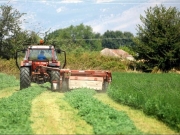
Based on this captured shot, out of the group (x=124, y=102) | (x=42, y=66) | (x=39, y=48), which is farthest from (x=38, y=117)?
(x=39, y=48)

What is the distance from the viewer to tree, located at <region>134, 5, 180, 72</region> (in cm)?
2873

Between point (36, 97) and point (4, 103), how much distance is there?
2.02 meters

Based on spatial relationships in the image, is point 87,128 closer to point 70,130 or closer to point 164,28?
point 70,130

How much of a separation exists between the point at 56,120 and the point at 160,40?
22.7m

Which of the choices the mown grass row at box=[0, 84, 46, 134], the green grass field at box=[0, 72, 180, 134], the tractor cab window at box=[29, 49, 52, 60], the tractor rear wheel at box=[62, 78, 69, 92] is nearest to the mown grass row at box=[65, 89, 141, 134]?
the green grass field at box=[0, 72, 180, 134]

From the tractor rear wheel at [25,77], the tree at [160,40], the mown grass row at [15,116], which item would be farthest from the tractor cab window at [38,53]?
the tree at [160,40]

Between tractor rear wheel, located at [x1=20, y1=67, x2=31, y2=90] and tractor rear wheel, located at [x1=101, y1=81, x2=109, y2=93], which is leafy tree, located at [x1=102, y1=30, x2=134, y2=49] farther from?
tractor rear wheel, located at [x1=20, y1=67, x2=31, y2=90]

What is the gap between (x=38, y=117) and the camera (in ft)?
25.2

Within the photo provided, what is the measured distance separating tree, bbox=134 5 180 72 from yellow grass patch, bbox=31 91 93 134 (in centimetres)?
2056

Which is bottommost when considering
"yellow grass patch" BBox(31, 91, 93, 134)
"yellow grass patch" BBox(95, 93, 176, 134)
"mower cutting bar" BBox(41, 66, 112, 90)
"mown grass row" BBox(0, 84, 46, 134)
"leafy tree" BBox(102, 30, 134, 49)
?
"yellow grass patch" BBox(95, 93, 176, 134)

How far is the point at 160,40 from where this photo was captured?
28.6 metres

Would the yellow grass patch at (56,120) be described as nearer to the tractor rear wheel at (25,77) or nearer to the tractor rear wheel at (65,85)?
the tractor rear wheel at (25,77)

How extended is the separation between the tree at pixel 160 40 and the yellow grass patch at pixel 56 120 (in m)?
20.6

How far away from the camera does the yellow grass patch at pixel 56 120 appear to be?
6.51 meters
